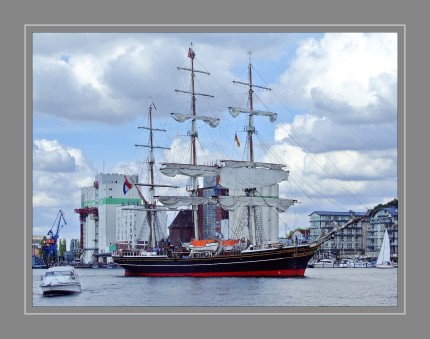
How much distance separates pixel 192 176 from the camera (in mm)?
51688

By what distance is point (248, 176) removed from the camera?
50.0m

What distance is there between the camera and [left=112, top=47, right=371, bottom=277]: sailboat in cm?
4656

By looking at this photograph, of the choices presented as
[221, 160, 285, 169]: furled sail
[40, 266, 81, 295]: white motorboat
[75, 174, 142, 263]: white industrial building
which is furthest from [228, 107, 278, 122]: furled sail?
[75, 174, 142, 263]: white industrial building

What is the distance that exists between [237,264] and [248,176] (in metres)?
5.21

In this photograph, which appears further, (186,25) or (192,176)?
(192,176)

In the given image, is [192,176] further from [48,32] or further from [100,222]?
[100,222]

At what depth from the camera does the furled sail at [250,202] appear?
49844mm

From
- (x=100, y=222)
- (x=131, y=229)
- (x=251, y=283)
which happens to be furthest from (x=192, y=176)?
(x=100, y=222)

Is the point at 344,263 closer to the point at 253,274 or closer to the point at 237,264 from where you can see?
the point at 237,264

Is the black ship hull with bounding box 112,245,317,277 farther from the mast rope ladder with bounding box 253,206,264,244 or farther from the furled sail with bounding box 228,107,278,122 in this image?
the furled sail with bounding box 228,107,278,122

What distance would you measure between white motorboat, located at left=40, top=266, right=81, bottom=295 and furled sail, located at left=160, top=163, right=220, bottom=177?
13.8 metres

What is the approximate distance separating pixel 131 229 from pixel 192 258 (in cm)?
4220

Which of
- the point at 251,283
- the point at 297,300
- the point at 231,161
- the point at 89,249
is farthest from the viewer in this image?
the point at 89,249

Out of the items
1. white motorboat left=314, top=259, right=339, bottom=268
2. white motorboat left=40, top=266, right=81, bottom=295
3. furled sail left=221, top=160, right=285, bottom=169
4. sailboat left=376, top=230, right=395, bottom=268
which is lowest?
white motorboat left=314, top=259, right=339, bottom=268
